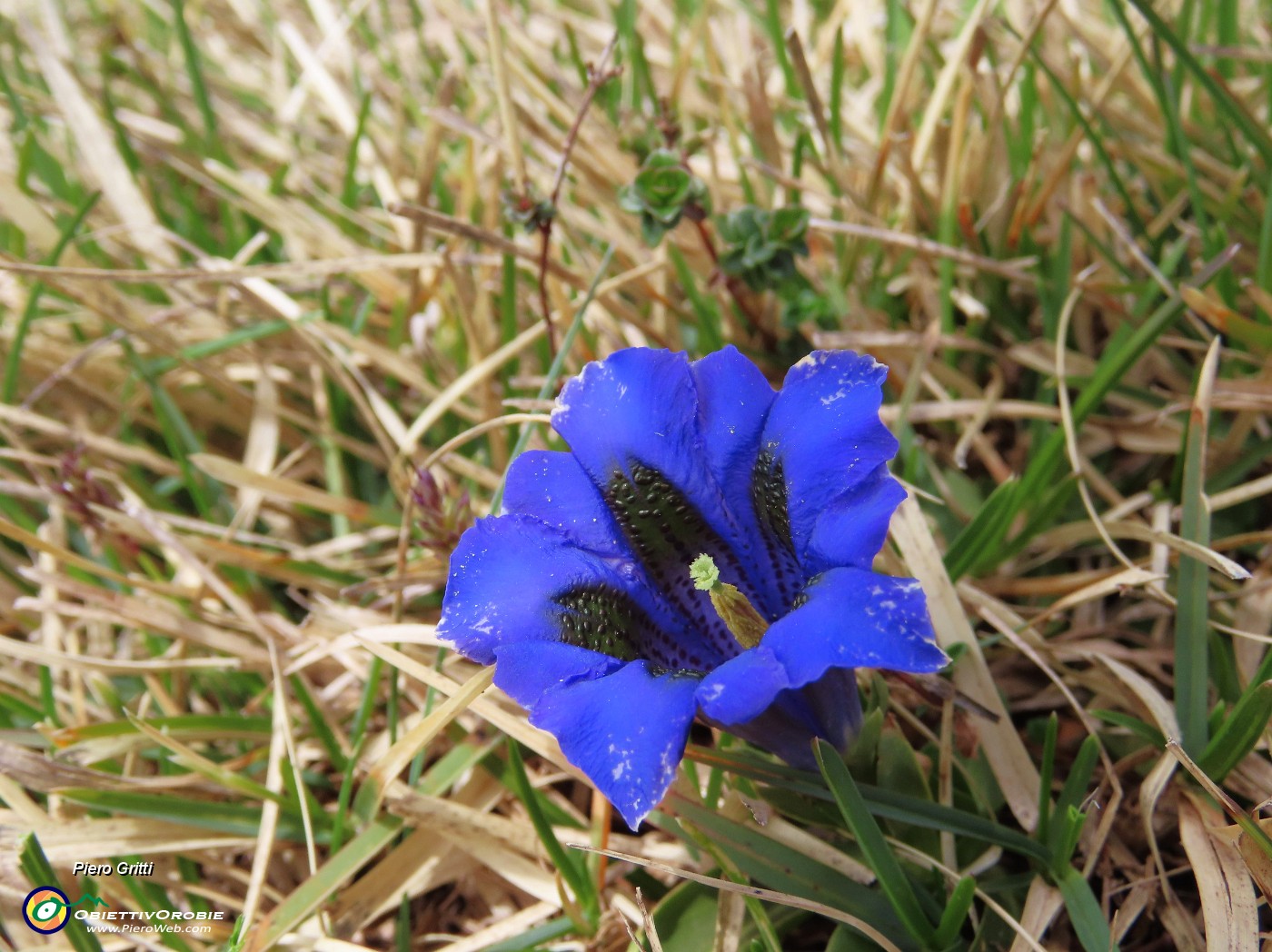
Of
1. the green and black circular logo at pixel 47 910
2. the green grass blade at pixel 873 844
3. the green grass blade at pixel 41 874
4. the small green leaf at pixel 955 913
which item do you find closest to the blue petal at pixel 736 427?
the green grass blade at pixel 873 844

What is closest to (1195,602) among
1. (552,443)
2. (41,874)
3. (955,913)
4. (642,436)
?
(955,913)

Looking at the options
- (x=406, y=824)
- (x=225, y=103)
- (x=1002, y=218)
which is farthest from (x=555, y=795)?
(x=225, y=103)

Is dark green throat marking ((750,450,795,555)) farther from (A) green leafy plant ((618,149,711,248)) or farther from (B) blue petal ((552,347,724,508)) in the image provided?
(A) green leafy plant ((618,149,711,248))

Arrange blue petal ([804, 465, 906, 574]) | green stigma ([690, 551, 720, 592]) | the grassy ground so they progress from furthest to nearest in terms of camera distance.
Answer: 1. the grassy ground
2. green stigma ([690, 551, 720, 592])
3. blue petal ([804, 465, 906, 574])

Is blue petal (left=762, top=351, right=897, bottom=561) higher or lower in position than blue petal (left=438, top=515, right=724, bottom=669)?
higher

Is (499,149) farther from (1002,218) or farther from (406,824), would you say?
(406,824)

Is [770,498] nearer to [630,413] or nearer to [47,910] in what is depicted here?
[630,413]

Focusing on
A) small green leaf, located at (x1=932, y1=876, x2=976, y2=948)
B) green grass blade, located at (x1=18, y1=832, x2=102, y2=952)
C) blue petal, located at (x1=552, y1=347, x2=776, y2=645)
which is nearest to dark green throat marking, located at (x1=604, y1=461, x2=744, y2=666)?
blue petal, located at (x1=552, y1=347, x2=776, y2=645)
